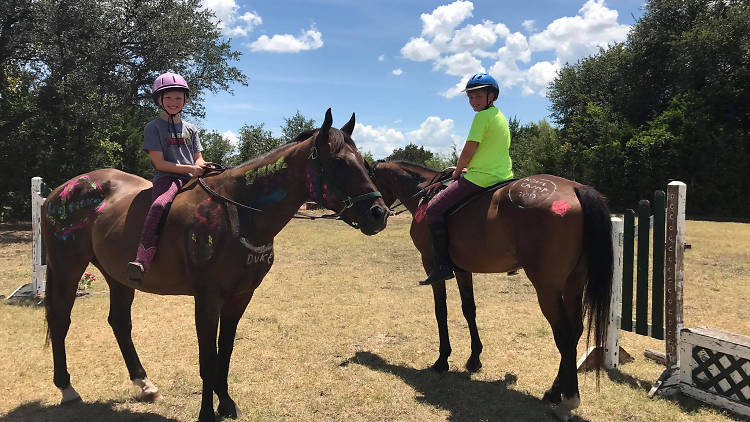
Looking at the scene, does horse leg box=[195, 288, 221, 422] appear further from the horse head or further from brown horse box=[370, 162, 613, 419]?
brown horse box=[370, 162, 613, 419]

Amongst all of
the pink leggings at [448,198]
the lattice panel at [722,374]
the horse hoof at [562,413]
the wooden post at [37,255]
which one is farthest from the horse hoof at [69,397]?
the lattice panel at [722,374]

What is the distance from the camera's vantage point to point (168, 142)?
373 centimetres

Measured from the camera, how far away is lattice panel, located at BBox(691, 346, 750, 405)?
151 inches

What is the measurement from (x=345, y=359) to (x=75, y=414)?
275 cm

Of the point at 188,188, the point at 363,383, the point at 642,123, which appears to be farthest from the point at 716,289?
the point at 642,123

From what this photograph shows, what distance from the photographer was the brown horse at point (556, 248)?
381cm

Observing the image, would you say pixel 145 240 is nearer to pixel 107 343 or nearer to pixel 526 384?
pixel 107 343

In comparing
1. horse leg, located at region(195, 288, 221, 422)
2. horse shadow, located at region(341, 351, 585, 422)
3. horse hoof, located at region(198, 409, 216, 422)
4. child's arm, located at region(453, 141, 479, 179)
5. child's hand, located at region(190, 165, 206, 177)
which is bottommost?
horse shadow, located at region(341, 351, 585, 422)

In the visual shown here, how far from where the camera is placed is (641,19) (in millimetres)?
29719

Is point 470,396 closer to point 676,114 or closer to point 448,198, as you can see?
point 448,198

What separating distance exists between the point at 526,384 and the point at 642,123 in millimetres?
30825

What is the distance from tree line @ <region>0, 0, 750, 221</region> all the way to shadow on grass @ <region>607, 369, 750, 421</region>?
866 cm

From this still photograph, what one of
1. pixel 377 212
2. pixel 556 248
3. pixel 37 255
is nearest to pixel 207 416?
pixel 377 212

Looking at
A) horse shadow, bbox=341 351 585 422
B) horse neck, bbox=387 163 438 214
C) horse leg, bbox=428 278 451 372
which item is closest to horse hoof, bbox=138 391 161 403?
horse shadow, bbox=341 351 585 422
